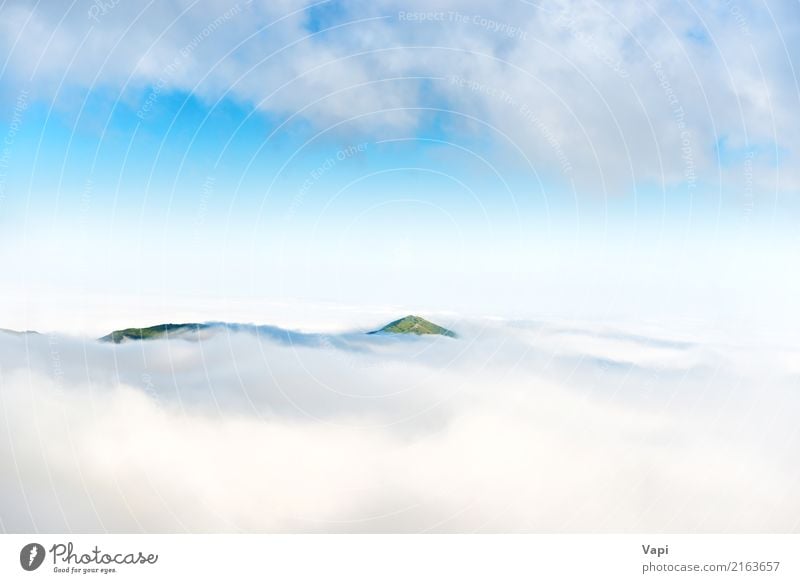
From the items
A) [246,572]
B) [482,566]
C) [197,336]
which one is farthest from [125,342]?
[482,566]

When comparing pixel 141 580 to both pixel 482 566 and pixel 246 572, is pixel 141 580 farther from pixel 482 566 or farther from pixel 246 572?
pixel 482 566

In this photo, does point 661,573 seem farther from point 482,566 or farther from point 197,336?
point 197,336

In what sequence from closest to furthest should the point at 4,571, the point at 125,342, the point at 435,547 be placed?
the point at 4,571 < the point at 435,547 < the point at 125,342

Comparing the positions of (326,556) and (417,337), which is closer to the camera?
(326,556)

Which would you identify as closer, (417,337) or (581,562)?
(581,562)

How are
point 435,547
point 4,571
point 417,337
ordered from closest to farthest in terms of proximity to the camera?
point 4,571 → point 435,547 → point 417,337

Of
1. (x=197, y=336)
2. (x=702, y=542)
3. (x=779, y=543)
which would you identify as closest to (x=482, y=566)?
(x=702, y=542)

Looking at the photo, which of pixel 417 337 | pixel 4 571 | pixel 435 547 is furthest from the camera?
pixel 417 337

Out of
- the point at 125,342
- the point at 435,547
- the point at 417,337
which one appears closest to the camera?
the point at 435,547

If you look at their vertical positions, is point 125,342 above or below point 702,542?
above

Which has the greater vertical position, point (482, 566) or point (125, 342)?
point (125, 342)
